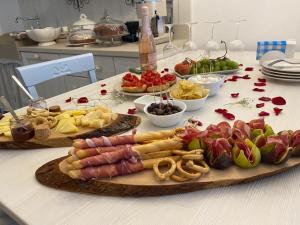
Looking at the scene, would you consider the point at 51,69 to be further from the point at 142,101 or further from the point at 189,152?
the point at 189,152

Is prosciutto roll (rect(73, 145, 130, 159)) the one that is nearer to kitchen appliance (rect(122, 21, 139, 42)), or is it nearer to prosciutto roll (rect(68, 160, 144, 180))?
prosciutto roll (rect(68, 160, 144, 180))

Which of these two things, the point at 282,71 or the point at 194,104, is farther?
the point at 282,71

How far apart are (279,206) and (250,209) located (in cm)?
4

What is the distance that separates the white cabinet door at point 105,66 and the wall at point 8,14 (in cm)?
162

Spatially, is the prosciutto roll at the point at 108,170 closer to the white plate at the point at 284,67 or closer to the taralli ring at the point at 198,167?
the taralli ring at the point at 198,167

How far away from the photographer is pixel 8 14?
112 inches

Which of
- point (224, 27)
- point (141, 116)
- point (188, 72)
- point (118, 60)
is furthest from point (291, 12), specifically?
point (141, 116)

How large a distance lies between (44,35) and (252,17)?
4.82 feet

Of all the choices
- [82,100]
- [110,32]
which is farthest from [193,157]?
[110,32]

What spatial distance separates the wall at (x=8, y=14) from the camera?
2.79m

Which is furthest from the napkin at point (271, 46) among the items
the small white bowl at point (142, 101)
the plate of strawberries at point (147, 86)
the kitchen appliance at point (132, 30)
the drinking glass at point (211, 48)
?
the kitchen appliance at point (132, 30)

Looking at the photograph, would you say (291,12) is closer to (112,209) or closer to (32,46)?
(112,209)

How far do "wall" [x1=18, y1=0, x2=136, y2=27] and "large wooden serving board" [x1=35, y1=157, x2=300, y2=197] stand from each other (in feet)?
6.19

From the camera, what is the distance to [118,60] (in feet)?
5.62
